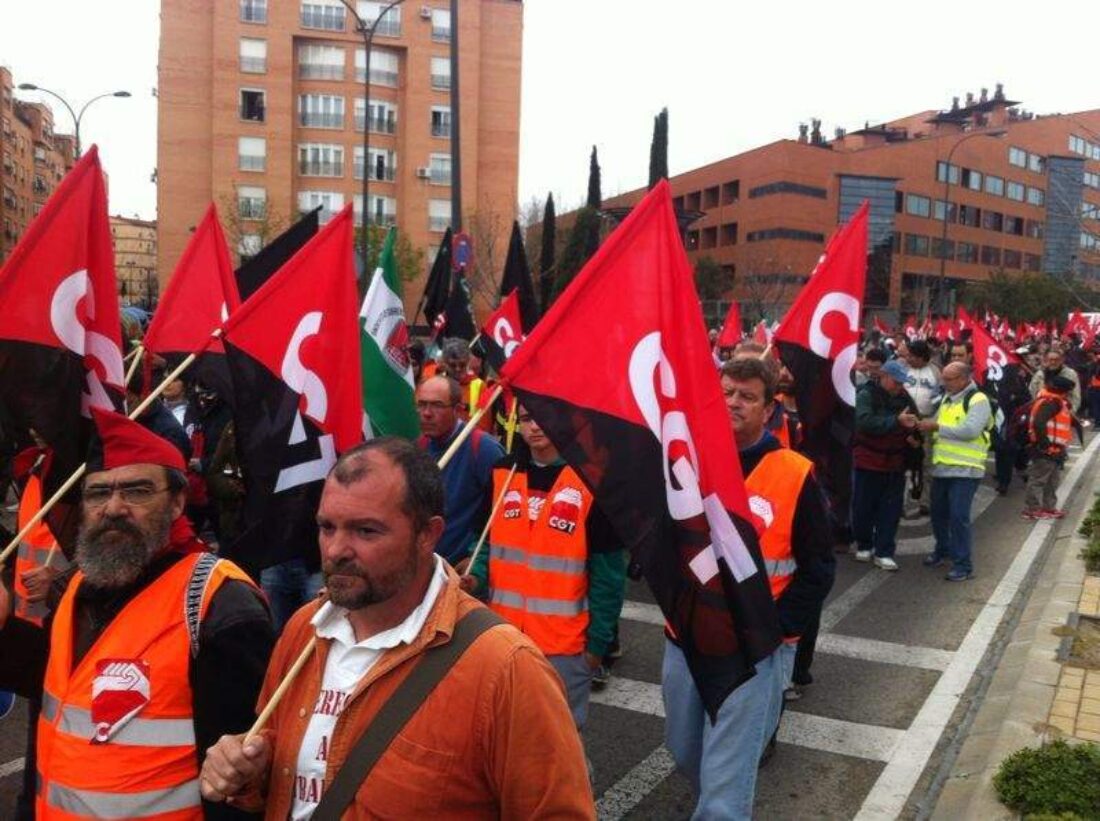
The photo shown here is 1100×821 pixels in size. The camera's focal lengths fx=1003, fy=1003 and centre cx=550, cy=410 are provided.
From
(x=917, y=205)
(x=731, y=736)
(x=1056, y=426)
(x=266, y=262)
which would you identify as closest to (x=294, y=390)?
(x=731, y=736)

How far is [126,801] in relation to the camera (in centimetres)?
233

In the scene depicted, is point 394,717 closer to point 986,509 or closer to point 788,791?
point 788,791

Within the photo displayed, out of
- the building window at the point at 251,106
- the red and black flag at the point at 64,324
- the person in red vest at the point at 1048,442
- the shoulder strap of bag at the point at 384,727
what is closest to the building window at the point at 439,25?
the building window at the point at 251,106

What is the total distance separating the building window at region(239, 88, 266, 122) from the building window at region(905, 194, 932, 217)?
45167 millimetres

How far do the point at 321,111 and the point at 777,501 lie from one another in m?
56.4

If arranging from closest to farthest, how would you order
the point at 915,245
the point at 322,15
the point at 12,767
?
the point at 12,767, the point at 322,15, the point at 915,245

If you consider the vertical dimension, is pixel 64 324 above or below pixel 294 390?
above

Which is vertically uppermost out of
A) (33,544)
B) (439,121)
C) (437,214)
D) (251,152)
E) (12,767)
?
(439,121)

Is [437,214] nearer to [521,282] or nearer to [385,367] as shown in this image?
[521,282]

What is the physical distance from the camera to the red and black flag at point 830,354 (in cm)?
504

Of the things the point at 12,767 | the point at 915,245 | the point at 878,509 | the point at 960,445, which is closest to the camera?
the point at 12,767

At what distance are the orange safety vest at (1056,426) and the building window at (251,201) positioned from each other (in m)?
49.4

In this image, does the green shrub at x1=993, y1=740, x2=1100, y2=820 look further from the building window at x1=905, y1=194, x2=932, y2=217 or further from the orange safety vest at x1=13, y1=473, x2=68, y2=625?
the building window at x1=905, y1=194, x2=932, y2=217

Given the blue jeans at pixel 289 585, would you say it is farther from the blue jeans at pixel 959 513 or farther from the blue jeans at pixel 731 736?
the blue jeans at pixel 959 513
